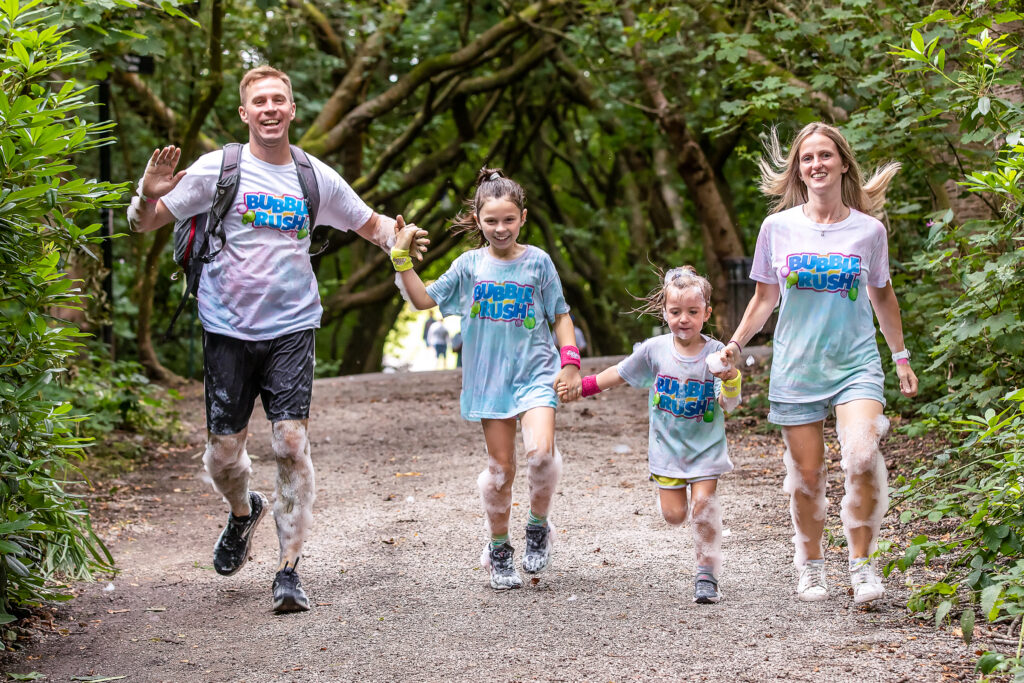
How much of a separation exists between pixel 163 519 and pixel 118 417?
271 centimetres

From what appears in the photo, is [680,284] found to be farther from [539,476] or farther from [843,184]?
[539,476]

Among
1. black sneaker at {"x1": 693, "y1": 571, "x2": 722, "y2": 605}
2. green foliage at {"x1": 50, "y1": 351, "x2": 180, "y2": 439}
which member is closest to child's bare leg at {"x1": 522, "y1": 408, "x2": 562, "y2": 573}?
black sneaker at {"x1": 693, "y1": 571, "x2": 722, "y2": 605}

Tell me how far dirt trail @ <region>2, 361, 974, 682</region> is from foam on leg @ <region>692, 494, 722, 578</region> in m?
0.17

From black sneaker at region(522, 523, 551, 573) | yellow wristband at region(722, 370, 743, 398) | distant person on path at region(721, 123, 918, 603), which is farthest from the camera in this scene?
black sneaker at region(522, 523, 551, 573)

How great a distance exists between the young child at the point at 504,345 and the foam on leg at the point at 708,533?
68 cm

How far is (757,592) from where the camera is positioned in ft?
15.8

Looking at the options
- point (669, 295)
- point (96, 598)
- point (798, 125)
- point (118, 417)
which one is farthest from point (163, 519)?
A: point (798, 125)

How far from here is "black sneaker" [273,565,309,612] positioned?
4.82 meters

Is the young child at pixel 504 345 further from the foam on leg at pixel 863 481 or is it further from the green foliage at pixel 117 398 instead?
the green foliage at pixel 117 398

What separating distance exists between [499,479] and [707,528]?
38.1 inches

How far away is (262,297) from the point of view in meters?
4.96

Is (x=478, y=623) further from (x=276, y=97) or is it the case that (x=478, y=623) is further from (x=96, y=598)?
(x=276, y=97)

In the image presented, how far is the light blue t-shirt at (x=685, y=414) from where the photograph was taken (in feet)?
16.0

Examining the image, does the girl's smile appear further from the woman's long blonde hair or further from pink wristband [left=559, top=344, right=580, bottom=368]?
the woman's long blonde hair
